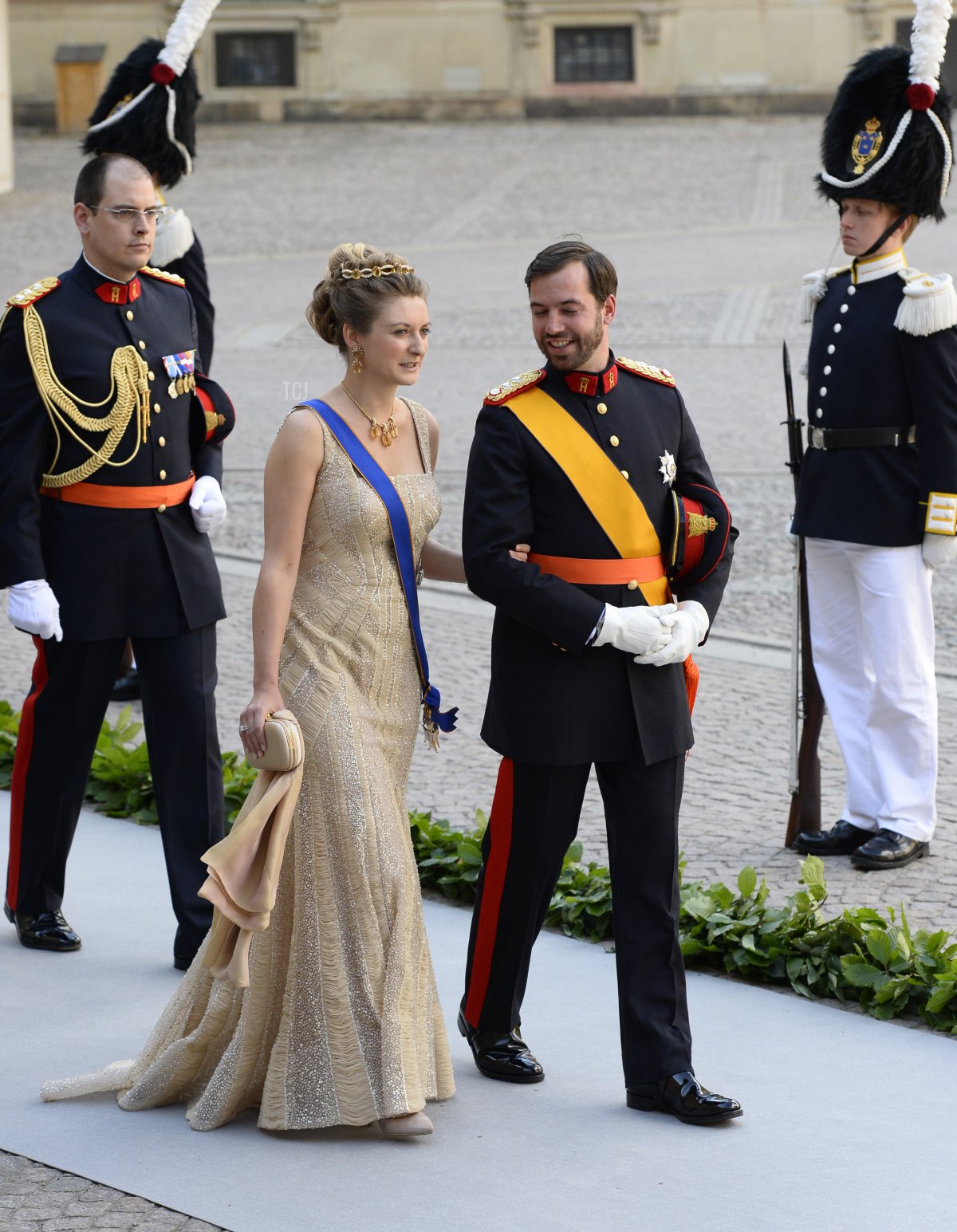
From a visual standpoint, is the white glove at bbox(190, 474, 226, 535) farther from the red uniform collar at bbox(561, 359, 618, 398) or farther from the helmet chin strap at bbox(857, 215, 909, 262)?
the helmet chin strap at bbox(857, 215, 909, 262)

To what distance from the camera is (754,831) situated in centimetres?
566

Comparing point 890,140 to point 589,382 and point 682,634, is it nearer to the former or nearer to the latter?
point 589,382

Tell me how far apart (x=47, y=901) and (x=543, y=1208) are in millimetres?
1886

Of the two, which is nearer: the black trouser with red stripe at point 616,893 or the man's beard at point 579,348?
the man's beard at point 579,348

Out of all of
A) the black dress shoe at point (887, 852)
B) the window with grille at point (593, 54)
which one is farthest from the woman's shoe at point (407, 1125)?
the window with grille at point (593, 54)

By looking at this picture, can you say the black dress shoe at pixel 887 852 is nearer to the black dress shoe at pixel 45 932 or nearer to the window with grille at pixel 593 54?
the black dress shoe at pixel 45 932

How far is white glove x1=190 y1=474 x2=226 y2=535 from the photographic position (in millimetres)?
4836

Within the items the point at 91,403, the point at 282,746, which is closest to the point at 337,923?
the point at 282,746

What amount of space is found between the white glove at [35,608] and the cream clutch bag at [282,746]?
1091 millimetres

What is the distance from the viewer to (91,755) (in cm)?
489

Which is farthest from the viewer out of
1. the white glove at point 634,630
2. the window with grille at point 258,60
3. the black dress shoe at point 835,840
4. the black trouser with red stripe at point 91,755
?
the window with grille at point 258,60

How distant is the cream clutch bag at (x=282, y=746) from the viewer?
11.9 ft

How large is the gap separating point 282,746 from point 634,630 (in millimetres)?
710

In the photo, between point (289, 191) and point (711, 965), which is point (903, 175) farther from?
point (289, 191)
